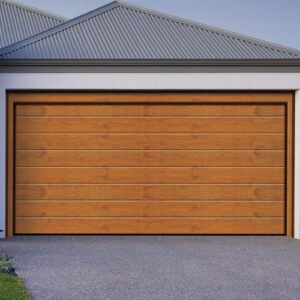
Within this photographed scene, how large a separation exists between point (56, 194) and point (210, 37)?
411 cm

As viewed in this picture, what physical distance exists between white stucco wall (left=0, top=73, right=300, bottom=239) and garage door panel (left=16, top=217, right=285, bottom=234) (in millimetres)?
677

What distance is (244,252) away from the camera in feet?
30.8

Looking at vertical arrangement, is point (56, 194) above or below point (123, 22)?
below

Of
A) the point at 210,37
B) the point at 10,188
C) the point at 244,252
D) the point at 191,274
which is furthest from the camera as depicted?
the point at 210,37

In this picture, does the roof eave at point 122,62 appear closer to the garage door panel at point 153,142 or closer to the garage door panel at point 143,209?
the garage door panel at point 153,142

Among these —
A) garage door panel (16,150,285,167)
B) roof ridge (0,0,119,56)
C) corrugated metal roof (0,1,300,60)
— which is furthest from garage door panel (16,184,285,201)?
roof ridge (0,0,119,56)

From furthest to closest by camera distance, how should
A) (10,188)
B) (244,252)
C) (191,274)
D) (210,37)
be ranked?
(210,37), (10,188), (244,252), (191,274)

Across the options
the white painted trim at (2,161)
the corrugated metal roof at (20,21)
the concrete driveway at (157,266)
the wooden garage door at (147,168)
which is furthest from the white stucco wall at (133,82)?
the corrugated metal roof at (20,21)

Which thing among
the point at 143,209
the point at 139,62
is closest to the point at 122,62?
the point at 139,62

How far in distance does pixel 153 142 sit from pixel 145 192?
86 centimetres

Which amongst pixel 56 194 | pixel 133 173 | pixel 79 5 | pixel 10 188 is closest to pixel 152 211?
pixel 133 173

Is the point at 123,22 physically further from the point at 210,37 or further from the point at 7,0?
the point at 7,0

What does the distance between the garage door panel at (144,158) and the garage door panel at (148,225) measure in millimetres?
935

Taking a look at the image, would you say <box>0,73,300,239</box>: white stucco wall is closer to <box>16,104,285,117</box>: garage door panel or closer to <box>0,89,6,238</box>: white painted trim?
<box>0,89,6,238</box>: white painted trim
